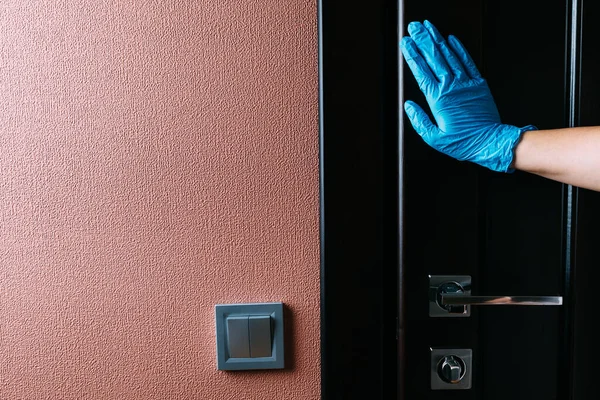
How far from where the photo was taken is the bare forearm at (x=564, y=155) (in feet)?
2.36

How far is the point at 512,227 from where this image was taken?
85cm

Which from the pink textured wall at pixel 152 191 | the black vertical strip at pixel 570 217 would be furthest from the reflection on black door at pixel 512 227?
the pink textured wall at pixel 152 191

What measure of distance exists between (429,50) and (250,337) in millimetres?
614

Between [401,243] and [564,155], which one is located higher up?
[564,155]

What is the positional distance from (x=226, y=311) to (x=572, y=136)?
2.21 ft

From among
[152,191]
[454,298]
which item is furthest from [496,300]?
[152,191]

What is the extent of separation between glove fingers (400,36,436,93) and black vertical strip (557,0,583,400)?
0.82 feet

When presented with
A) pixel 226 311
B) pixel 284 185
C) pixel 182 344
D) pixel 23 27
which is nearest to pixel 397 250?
pixel 284 185

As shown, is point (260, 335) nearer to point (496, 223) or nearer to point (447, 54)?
point (496, 223)

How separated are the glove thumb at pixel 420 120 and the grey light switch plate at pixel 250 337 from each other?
16.3 inches

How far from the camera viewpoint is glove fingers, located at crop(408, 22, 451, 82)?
30.8 inches

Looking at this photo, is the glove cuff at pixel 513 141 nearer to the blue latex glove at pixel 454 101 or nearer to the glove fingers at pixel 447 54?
the blue latex glove at pixel 454 101

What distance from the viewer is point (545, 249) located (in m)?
0.85

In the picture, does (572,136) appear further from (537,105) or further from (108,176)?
(108,176)
